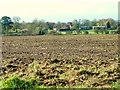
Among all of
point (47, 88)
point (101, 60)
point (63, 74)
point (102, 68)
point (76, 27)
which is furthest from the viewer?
point (76, 27)

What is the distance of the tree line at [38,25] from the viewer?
27.1m

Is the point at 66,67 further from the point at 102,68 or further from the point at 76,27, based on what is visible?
the point at 76,27

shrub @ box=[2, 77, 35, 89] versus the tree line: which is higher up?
the tree line

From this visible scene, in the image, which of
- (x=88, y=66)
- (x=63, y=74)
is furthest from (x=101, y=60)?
(x=63, y=74)

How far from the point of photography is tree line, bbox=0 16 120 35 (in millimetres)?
27061

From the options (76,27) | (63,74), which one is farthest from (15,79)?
(76,27)

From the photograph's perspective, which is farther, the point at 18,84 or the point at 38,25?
the point at 38,25

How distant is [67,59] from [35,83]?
9.40 ft

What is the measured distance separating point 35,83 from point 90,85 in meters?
1.41

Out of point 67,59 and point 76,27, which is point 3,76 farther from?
point 76,27

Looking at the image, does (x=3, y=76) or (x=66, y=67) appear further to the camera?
(x=66, y=67)

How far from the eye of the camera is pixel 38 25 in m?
27.7

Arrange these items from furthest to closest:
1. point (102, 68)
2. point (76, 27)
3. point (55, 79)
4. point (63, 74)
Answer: point (76, 27), point (102, 68), point (63, 74), point (55, 79)

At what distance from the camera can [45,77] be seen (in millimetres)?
6684
